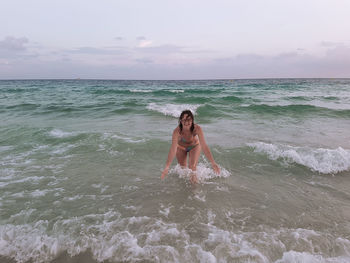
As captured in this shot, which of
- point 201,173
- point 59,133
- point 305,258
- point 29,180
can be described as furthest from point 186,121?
point 59,133

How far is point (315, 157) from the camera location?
6301 mm

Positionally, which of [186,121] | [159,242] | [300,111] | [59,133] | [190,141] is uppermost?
[186,121]

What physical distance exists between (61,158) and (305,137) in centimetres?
843

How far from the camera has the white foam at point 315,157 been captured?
569 centimetres

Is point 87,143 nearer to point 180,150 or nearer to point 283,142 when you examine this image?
point 180,150

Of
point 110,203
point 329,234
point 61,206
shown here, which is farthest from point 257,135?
point 61,206

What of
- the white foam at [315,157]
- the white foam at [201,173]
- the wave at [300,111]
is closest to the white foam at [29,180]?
the white foam at [201,173]

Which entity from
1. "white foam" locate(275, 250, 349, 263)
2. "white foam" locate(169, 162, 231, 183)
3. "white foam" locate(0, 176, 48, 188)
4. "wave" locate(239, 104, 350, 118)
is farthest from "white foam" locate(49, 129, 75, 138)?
"wave" locate(239, 104, 350, 118)

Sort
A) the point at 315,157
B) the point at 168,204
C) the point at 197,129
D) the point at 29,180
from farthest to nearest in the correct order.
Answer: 1. the point at 315,157
2. the point at 29,180
3. the point at 197,129
4. the point at 168,204

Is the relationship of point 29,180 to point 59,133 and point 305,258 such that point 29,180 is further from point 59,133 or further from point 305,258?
point 305,258

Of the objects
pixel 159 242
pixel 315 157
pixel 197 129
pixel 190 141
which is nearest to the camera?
pixel 159 242

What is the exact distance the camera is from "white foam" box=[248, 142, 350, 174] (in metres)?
5.69

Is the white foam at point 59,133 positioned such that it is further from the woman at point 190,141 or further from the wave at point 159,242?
the wave at point 159,242

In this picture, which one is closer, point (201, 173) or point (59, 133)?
point (201, 173)
